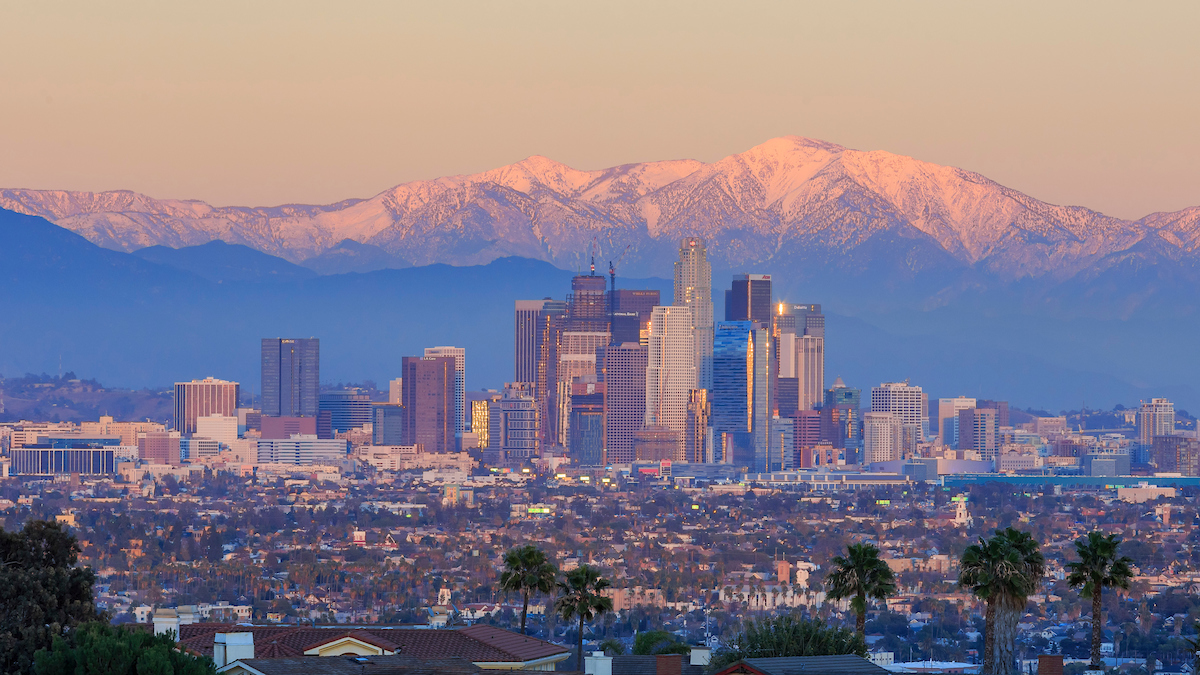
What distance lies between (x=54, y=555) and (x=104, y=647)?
44.1 ft

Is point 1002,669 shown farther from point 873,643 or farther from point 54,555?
point 873,643

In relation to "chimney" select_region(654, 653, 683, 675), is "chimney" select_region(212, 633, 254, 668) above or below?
above

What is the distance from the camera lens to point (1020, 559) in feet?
213

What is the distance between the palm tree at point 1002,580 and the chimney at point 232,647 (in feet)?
82.4

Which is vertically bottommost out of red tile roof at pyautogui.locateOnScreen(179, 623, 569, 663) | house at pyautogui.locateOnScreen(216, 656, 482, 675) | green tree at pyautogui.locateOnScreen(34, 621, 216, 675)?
red tile roof at pyautogui.locateOnScreen(179, 623, 569, 663)

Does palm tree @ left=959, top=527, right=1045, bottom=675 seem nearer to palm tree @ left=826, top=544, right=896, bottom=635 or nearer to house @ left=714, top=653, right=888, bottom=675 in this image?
palm tree @ left=826, top=544, right=896, bottom=635

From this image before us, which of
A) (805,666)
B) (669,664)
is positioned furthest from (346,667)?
(669,664)

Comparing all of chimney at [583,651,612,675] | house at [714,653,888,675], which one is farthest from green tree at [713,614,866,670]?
house at [714,653,888,675]

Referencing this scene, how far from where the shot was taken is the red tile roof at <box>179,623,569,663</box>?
166 ft

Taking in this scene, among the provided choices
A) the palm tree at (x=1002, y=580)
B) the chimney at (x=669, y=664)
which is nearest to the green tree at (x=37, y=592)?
the chimney at (x=669, y=664)

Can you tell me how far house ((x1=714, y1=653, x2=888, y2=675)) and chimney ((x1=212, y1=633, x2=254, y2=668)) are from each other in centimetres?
969

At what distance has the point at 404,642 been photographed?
175 ft

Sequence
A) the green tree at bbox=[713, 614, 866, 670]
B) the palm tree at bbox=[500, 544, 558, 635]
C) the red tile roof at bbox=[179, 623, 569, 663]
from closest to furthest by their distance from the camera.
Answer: the red tile roof at bbox=[179, 623, 569, 663]
the green tree at bbox=[713, 614, 866, 670]
the palm tree at bbox=[500, 544, 558, 635]

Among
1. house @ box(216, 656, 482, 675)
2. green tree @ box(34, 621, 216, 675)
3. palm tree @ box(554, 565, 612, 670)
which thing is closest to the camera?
green tree @ box(34, 621, 216, 675)
